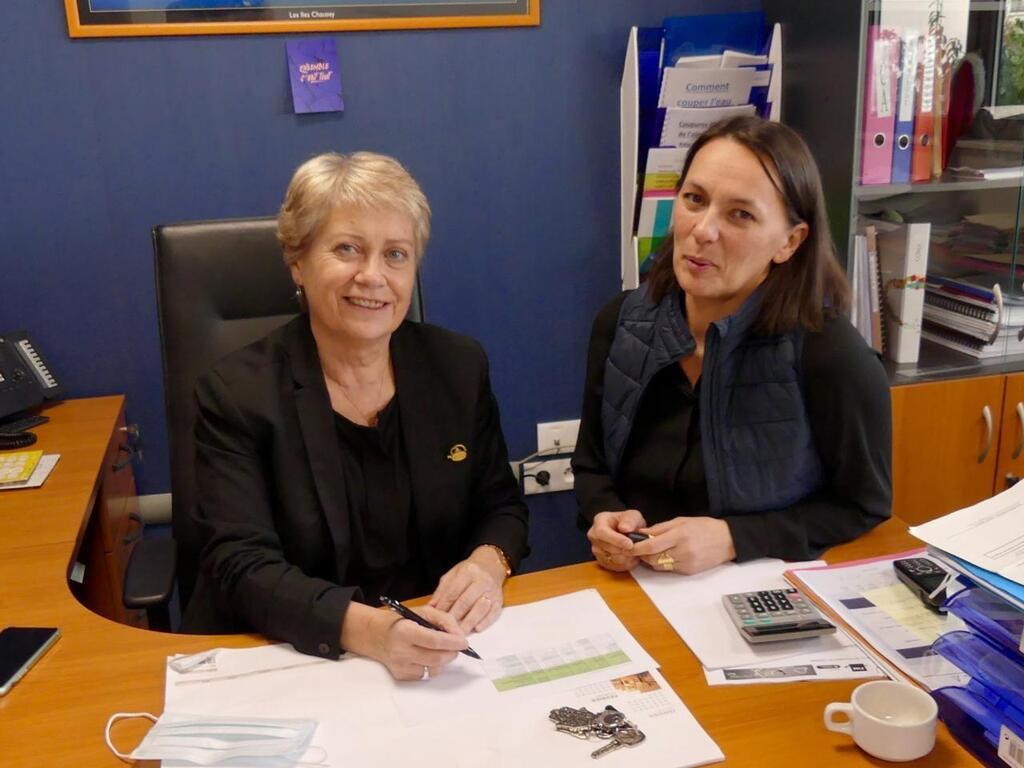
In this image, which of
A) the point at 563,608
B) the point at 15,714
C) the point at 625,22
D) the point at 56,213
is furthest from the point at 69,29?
the point at 563,608

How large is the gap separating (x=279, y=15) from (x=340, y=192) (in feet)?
3.17

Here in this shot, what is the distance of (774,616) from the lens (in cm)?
118

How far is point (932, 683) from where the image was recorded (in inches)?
42.5

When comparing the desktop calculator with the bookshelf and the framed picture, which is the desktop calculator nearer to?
the bookshelf

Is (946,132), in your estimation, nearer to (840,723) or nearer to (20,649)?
(840,723)

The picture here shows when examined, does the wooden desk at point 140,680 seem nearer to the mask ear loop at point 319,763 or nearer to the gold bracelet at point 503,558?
the gold bracelet at point 503,558

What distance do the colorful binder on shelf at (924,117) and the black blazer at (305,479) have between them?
4.14 ft

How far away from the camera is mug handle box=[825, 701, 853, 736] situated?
1.00 meters

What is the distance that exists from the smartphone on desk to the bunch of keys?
2.15 ft

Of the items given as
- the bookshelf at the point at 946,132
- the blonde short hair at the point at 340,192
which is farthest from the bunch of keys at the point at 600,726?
the bookshelf at the point at 946,132

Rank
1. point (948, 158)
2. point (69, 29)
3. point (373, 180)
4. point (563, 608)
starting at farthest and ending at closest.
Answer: point (948, 158), point (69, 29), point (373, 180), point (563, 608)

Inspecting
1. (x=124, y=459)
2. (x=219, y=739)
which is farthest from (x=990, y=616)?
(x=124, y=459)

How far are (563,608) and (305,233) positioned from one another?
2.25ft

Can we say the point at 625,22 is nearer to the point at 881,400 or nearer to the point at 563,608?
the point at 881,400
